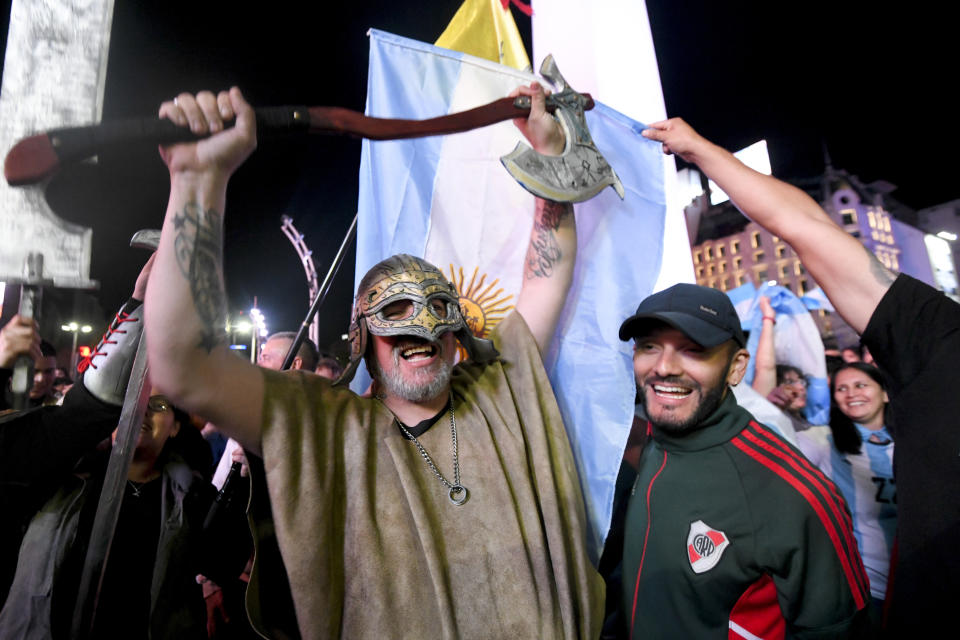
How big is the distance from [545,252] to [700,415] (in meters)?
0.97

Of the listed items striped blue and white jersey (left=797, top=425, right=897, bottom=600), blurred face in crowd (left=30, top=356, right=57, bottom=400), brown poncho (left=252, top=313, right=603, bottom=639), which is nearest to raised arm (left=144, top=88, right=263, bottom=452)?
brown poncho (left=252, top=313, right=603, bottom=639)

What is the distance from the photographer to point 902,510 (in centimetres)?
157

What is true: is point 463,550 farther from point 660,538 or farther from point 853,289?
point 853,289

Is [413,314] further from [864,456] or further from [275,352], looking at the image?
[864,456]

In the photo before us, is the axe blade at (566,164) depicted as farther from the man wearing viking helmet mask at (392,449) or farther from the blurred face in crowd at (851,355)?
the blurred face in crowd at (851,355)

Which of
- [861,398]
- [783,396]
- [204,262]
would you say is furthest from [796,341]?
[204,262]

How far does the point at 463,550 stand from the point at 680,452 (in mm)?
930

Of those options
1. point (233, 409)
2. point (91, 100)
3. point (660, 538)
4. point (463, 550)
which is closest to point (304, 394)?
point (233, 409)

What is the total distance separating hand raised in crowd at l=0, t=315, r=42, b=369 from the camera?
1.47 metres

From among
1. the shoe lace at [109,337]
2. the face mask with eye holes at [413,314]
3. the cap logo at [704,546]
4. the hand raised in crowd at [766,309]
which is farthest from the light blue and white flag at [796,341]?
the shoe lace at [109,337]

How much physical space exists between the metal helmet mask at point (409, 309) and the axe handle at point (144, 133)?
1.60 feet

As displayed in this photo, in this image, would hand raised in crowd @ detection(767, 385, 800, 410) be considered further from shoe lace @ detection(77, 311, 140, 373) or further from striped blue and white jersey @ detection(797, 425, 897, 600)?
shoe lace @ detection(77, 311, 140, 373)

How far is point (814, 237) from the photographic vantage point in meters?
1.79

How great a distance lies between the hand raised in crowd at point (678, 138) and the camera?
2350mm
